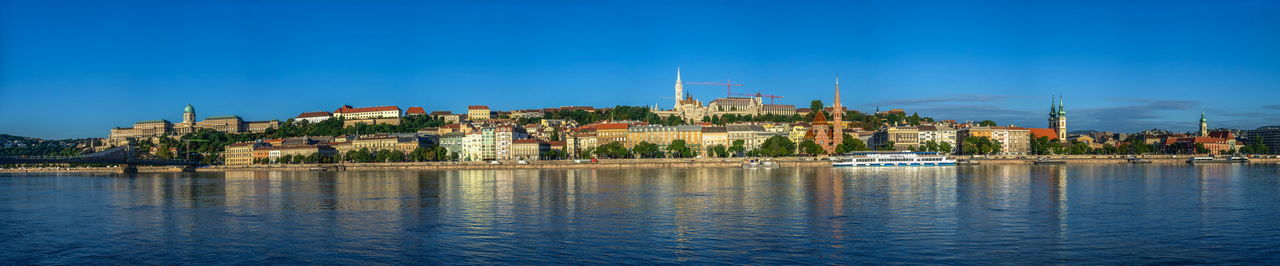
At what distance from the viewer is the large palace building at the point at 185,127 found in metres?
103

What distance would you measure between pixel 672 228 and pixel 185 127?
102 m

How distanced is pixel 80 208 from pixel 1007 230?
19.6 meters

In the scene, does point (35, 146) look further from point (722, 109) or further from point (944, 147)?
point (944, 147)

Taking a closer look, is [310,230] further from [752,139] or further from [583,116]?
[583,116]

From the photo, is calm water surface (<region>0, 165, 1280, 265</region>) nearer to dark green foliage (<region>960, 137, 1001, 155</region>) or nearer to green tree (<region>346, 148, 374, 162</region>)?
green tree (<region>346, 148, 374, 162</region>)

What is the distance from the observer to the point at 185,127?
347ft

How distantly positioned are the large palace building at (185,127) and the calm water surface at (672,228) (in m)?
81.5

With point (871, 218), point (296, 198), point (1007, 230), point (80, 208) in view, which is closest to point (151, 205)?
point (80, 208)

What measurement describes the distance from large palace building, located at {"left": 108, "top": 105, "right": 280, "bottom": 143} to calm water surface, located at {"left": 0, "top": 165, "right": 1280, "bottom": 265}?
8145cm

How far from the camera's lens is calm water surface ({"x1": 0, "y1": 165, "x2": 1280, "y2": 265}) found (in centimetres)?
1298

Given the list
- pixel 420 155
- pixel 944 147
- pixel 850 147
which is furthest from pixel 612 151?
pixel 944 147

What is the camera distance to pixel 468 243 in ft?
47.1

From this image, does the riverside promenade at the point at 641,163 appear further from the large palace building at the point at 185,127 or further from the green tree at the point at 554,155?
the large palace building at the point at 185,127

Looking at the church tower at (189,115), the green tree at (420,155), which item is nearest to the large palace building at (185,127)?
the church tower at (189,115)
